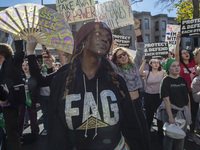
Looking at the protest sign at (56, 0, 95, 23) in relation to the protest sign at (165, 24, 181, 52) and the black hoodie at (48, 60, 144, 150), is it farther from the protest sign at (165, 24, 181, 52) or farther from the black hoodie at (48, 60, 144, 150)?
the protest sign at (165, 24, 181, 52)

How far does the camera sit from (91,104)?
1340mm

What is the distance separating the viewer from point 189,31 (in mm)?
5348

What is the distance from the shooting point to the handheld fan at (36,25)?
1812 mm

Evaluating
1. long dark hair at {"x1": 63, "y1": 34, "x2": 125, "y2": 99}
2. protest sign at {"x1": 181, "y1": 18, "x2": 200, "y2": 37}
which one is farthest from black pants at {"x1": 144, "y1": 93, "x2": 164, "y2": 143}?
long dark hair at {"x1": 63, "y1": 34, "x2": 125, "y2": 99}

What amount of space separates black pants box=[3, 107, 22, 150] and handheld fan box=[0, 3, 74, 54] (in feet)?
4.29

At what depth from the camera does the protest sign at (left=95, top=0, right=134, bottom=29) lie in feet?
16.1

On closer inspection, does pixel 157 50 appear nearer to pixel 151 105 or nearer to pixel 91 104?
pixel 151 105

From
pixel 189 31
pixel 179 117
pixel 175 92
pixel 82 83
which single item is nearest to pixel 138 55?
pixel 175 92

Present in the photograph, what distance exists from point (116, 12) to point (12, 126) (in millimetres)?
3856

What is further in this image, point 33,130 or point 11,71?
point 33,130

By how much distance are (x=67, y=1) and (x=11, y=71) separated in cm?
263

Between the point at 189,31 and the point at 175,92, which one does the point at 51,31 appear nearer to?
the point at 175,92

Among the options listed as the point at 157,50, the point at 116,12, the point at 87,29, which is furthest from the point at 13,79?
the point at 157,50

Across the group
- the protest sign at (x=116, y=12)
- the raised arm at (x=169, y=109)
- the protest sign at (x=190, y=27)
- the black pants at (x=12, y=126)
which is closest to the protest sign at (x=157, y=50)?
the protest sign at (x=190, y=27)
